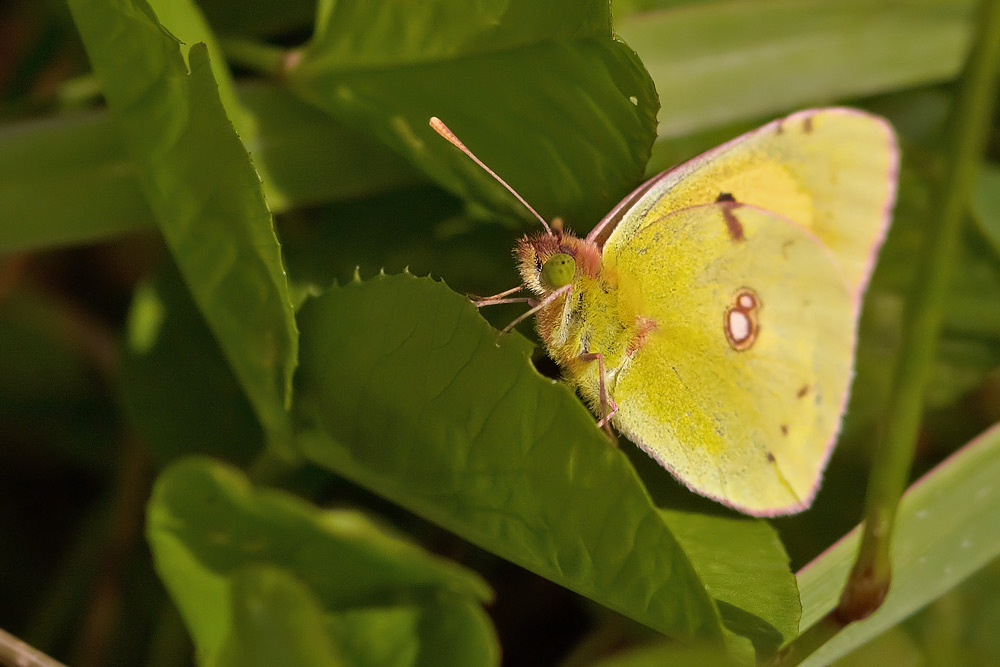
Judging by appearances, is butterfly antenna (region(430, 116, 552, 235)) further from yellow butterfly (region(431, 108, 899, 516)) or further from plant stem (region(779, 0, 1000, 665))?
plant stem (region(779, 0, 1000, 665))

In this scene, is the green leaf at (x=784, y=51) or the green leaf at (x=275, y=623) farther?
the green leaf at (x=784, y=51)

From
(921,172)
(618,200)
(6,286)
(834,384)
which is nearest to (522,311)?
(618,200)

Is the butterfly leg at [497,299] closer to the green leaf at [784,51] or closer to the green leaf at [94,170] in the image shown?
the green leaf at [94,170]

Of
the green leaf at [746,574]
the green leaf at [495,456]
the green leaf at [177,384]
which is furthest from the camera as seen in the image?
the green leaf at [177,384]

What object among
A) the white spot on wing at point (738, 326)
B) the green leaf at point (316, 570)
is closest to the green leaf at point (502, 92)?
the white spot on wing at point (738, 326)

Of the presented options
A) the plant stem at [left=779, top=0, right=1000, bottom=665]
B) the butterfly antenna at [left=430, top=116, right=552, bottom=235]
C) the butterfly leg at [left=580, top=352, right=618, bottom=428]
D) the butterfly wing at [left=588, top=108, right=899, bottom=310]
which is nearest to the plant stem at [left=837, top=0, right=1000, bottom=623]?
the plant stem at [left=779, top=0, right=1000, bottom=665]

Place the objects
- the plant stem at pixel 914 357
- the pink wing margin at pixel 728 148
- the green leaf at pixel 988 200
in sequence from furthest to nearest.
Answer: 1. the green leaf at pixel 988 200
2. the pink wing margin at pixel 728 148
3. the plant stem at pixel 914 357
